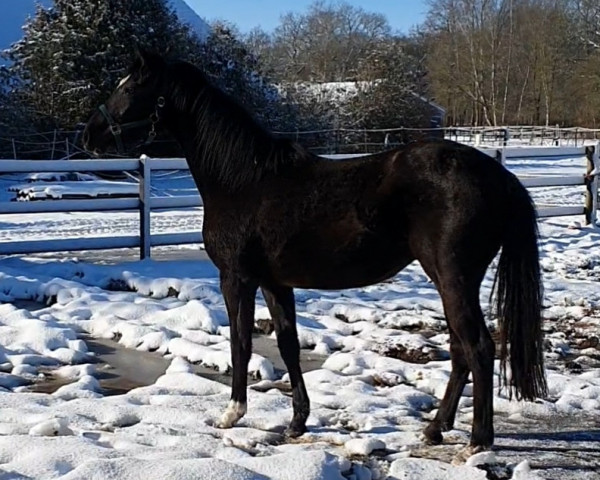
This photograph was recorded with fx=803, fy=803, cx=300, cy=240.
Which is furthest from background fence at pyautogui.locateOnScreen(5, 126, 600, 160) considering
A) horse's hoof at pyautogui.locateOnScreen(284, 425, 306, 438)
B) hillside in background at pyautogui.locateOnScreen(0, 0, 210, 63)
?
hillside in background at pyautogui.locateOnScreen(0, 0, 210, 63)

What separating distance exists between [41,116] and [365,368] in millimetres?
21568

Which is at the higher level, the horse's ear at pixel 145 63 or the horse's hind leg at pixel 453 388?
the horse's ear at pixel 145 63

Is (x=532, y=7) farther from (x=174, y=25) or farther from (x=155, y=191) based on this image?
(x=155, y=191)

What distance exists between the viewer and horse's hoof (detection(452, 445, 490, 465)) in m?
3.39

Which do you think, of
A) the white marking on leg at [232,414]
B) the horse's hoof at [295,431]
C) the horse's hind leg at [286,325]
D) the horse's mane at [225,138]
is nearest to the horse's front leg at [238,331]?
the white marking on leg at [232,414]

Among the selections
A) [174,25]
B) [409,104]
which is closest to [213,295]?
[174,25]

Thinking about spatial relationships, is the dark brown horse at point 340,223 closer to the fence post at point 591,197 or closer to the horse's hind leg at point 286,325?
the horse's hind leg at point 286,325

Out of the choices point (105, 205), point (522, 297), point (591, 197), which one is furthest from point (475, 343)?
point (591, 197)

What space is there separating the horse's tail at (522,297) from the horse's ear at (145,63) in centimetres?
183

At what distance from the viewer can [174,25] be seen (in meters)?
26.2

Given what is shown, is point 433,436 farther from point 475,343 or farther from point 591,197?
point 591,197

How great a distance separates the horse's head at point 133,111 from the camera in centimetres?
404

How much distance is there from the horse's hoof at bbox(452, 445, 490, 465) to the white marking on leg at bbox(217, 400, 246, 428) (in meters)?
1.06

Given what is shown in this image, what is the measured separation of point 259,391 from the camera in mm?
4562
